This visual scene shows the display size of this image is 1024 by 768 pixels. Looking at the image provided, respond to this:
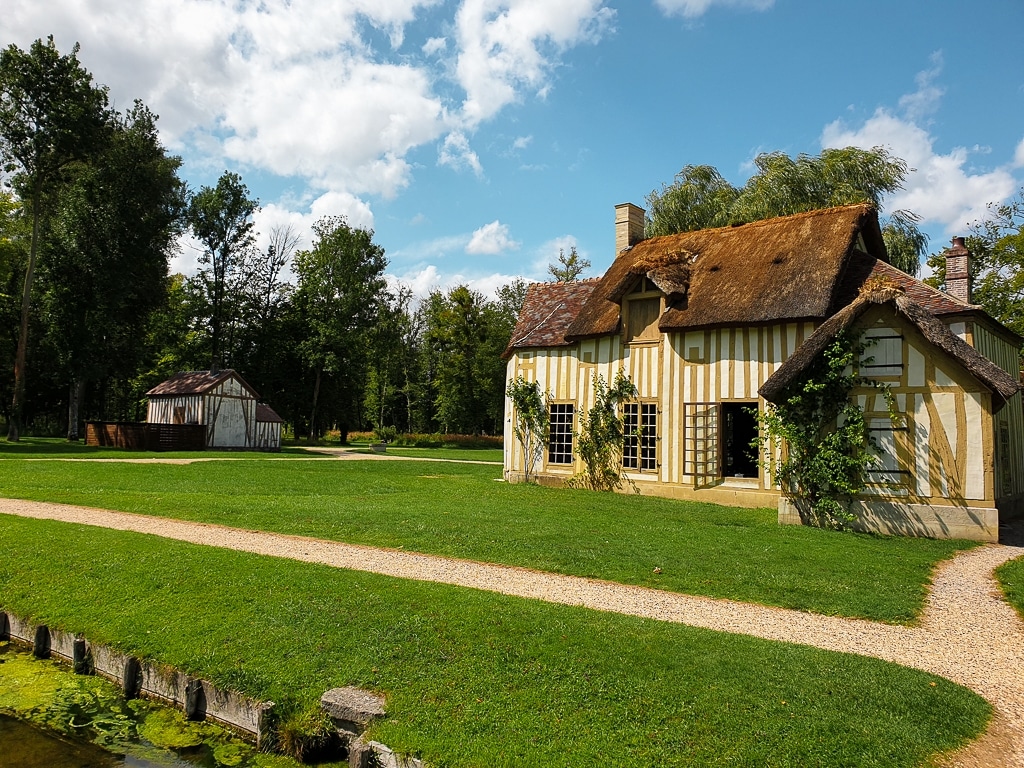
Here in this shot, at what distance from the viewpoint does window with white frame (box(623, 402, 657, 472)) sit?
17469 mm

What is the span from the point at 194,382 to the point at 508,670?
1377 inches

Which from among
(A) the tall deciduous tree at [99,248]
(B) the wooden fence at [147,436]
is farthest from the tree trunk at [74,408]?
(B) the wooden fence at [147,436]

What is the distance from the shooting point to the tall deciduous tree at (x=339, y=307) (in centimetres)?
4600

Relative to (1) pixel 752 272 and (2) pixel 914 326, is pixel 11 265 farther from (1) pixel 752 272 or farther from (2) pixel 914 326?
(2) pixel 914 326

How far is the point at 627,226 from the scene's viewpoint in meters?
21.6

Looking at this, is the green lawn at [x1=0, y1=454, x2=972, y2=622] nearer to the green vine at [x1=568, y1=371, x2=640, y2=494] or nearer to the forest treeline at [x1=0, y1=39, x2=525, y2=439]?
the green vine at [x1=568, y1=371, x2=640, y2=494]

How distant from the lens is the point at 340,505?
13766 mm

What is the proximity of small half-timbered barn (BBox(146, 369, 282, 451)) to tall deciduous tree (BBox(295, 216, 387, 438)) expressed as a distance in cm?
855

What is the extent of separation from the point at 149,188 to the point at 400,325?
2439cm

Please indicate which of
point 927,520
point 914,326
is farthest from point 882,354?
point 927,520

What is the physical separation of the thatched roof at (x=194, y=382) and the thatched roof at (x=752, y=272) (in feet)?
77.3

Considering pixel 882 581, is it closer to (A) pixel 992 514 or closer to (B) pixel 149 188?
(A) pixel 992 514

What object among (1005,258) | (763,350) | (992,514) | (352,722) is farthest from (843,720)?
(1005,258)

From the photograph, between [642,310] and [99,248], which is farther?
[99,248]
